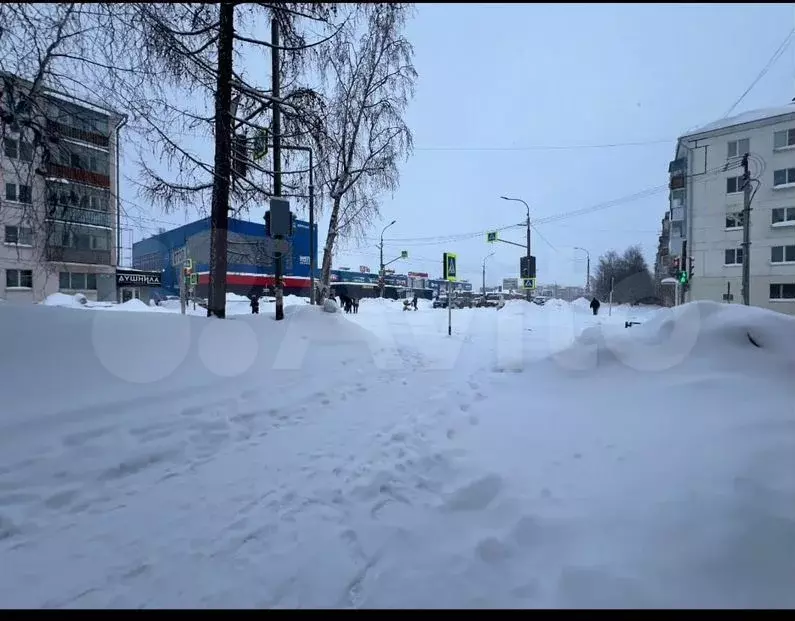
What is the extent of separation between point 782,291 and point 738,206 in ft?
22.4

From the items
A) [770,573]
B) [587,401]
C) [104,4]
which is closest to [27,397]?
[104,4]

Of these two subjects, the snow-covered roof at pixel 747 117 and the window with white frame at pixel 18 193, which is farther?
the snow-covered roof at pixel 747 117

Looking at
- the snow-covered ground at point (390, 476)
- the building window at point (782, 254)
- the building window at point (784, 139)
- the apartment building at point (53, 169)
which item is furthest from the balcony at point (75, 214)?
the building window at point (784, 139)

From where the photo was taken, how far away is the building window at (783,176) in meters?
29.6

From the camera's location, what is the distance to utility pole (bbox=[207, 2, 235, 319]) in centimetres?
811

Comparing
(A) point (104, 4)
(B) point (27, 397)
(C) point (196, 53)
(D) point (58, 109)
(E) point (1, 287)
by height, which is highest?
(C) point (196, 53)

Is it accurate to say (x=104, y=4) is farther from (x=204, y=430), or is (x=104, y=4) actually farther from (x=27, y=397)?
(x=204, y=430)

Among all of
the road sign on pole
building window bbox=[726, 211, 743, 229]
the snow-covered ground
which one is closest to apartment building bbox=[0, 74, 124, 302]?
the snow-covered ground

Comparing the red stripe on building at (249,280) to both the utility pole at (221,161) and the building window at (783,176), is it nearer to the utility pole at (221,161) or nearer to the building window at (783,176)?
the utility pole at (221,161)

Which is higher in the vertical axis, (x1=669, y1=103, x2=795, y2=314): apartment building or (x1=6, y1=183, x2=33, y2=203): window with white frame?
(x1=669, y1=103, x2=795, y2=314): apartment building

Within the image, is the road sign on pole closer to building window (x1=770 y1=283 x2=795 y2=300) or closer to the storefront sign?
building window (x1=770 y1=283 x2=795 y2=300)

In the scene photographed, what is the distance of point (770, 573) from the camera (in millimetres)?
2113

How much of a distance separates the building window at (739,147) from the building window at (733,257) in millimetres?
7142

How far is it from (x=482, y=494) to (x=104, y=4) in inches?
280
